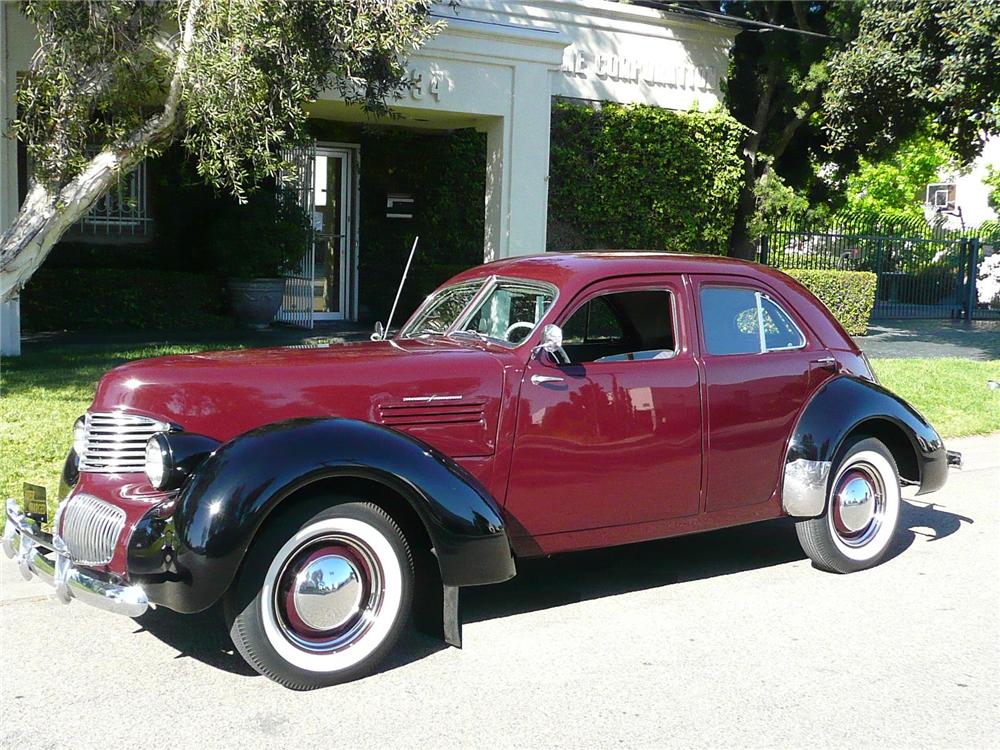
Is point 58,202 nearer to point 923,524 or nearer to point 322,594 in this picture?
point 322,594

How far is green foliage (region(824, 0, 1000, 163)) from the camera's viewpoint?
1343cm

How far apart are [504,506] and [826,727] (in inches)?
67.6

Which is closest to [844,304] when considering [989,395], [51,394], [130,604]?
[989,395]

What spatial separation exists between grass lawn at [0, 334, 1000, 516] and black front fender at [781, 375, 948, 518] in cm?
438

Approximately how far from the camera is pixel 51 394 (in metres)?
9.24

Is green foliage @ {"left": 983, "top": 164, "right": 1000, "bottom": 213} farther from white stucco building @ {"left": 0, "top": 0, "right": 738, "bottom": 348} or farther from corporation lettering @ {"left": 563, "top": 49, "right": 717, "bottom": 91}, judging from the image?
corporation lettering @ {"left": 563, "top": 49, "right": 717, "bottom": 91}

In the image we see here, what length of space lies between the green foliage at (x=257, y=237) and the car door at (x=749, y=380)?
9980 millimetres

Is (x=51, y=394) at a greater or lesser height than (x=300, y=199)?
lesser

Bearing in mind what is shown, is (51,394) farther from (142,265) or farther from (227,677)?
(142,265)

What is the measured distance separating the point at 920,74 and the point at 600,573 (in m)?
10.9

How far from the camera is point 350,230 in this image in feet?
56.7

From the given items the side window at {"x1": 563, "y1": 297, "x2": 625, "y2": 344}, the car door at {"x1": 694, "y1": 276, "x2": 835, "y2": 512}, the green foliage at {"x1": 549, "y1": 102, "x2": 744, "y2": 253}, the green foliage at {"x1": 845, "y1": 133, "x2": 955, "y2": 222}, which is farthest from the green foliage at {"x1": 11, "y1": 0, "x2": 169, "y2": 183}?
the green foliage at {"x1": 845, "y1": 133, "x2": 955, "y2": 222}

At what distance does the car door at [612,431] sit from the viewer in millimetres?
5098

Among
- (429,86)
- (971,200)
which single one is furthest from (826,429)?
(971,200)
